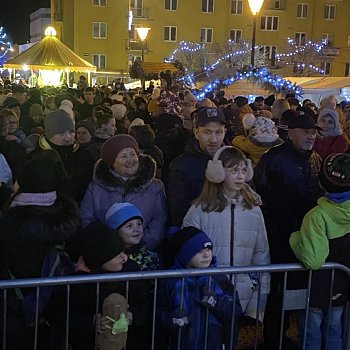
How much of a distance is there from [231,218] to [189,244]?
1.70 ft

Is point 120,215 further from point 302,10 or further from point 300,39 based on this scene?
point 302,10

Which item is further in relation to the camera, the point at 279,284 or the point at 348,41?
the point at 348,41

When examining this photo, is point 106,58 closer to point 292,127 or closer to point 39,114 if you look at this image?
point 39,114

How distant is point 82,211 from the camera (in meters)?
4.71

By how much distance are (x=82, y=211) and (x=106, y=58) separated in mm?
52727

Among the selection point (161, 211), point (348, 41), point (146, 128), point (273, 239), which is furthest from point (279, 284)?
point (348, 41)

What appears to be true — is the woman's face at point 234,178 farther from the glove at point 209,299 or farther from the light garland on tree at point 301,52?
the light garland on tree at point 301,52

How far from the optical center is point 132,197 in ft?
15.4

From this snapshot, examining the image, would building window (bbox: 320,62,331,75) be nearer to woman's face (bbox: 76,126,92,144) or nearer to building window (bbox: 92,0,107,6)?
building window (bbox: 92,0,107,6)

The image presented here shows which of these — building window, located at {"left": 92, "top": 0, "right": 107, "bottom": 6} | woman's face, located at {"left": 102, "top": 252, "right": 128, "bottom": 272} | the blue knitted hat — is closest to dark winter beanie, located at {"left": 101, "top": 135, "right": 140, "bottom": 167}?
the blue knitted hat

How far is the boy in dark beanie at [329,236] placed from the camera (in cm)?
395

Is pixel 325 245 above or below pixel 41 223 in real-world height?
below

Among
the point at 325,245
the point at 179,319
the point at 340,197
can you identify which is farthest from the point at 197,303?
the point at 340,197

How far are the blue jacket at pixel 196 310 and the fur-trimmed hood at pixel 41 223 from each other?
0.76 m
